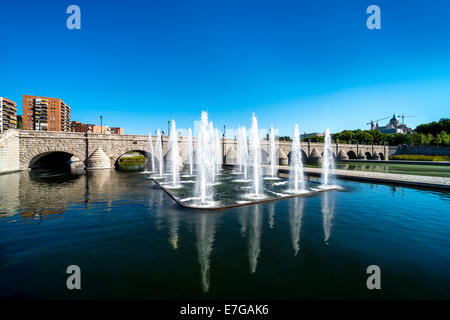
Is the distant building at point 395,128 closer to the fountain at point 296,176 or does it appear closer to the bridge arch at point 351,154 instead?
the bridge arch at point 351,154

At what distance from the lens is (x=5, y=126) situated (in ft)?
257

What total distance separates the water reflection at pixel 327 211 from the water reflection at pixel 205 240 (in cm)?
348

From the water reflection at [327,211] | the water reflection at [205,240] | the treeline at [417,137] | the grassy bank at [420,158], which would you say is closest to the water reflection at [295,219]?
the water reflection at [327,211]

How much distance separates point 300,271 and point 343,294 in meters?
0.89

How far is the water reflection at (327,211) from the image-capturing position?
22.2ft

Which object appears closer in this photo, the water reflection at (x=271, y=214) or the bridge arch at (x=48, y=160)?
the water reflection at (x=271, y=214)

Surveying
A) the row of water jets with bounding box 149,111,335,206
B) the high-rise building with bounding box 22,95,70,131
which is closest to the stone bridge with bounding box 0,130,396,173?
the row of water jets with bounding box 149,111,335,206

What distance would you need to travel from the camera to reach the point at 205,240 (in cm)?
613

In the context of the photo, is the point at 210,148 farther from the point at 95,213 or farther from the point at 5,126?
the point at 5,126

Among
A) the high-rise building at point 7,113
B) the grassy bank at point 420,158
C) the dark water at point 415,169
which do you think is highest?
the high-rise building at point 7,113

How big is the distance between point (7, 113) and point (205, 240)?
11416cm

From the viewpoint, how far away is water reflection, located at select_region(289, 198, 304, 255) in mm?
5960

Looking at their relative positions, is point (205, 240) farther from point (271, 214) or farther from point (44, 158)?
point (44, 158)

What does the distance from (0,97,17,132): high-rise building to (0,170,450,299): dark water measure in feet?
324
